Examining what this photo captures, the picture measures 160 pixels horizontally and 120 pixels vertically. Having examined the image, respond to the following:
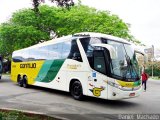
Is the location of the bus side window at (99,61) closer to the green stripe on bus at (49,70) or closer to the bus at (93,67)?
the bus at (93,67)

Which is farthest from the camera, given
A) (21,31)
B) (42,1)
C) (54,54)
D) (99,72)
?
(21,31)

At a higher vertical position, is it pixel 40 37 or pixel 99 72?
pixel 40 37

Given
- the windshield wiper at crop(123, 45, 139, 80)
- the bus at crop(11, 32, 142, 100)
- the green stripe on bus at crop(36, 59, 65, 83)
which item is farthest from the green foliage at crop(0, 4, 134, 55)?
the windshield wiper at crop(123, 45, 139, 80)

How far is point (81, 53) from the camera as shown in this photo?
14.8 meters

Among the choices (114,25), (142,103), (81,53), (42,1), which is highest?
(114,25)

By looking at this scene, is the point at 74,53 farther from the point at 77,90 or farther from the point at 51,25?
the point at 51,25

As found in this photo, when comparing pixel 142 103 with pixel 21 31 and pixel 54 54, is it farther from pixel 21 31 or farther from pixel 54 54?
pixel 21 31

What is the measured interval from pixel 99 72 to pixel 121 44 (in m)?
1.83

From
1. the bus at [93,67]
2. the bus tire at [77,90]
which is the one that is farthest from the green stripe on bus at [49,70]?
the bus tire at [77,90]

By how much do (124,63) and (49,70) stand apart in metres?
6.12

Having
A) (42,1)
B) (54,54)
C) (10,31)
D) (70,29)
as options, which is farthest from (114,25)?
(42,1)

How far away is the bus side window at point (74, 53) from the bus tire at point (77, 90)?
127cm

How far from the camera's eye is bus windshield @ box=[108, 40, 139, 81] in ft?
43.7

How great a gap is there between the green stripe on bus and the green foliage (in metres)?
19.2
